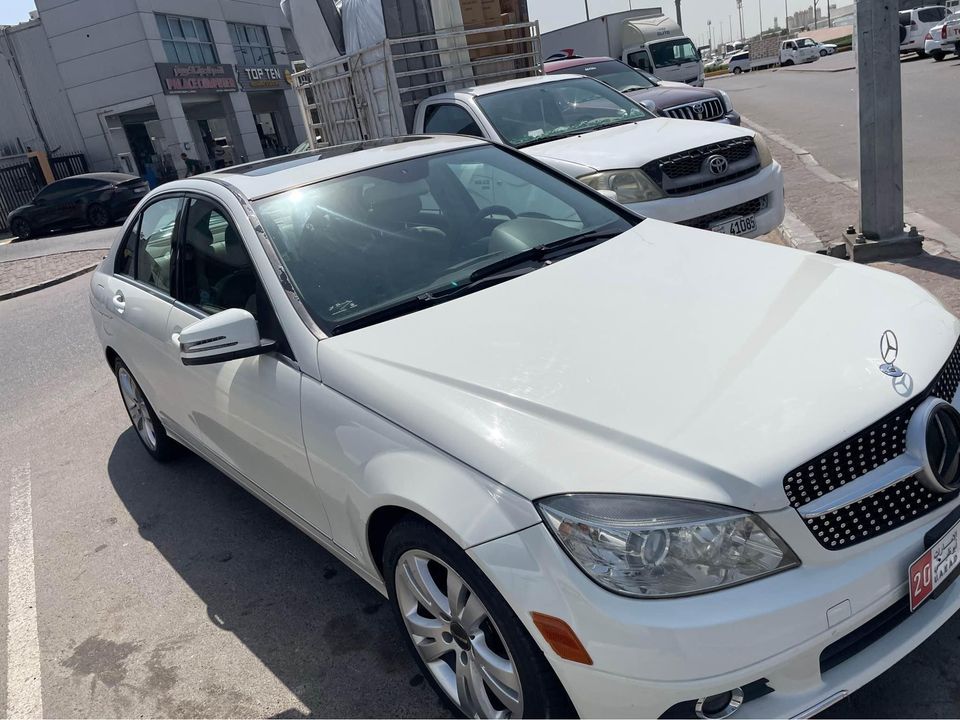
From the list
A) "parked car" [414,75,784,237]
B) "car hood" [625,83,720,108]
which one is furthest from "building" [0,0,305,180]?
"parked car" [414,75,784,237]

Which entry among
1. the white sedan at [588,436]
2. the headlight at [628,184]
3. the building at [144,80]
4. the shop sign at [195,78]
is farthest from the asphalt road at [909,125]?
the building at [144,80]

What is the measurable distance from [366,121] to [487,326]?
9.41 meters

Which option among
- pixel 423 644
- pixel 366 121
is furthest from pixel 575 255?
pixel 366 121

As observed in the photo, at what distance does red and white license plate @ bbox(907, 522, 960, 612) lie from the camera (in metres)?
2.05

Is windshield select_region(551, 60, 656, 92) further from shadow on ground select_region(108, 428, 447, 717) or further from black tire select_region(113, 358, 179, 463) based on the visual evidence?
shadow on ground select_region(108, 428, 447, 717)

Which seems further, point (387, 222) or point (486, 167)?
point (486, 167)

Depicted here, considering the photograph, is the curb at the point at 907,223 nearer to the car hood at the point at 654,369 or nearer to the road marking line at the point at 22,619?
the car hood at the point at 654,369

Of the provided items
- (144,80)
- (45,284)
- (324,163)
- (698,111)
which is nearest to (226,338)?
(324,163)

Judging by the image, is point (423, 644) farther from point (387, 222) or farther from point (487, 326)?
point (387, 222)

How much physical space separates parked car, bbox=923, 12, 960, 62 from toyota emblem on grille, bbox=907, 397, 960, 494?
28.3 metres

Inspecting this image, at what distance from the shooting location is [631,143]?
659cm

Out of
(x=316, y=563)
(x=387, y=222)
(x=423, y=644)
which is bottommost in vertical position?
(x=316, y=563)

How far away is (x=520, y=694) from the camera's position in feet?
6.97

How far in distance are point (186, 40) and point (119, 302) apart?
33.3 m
